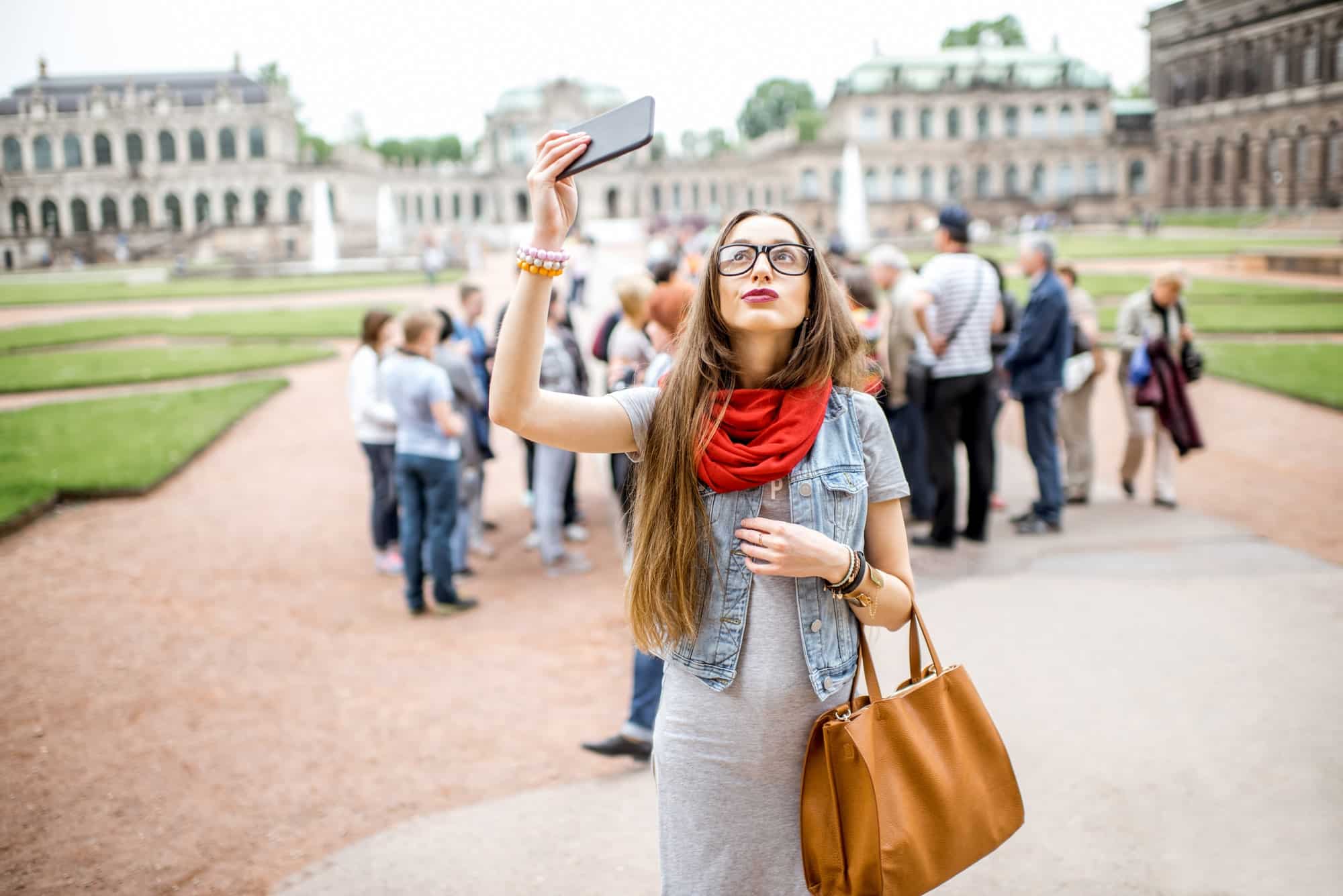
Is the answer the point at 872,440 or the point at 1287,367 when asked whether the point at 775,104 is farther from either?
the point at 872,440

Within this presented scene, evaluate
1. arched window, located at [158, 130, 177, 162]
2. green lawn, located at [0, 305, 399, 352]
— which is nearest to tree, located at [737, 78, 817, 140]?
arched window, located at [158, 130, 177, 162]

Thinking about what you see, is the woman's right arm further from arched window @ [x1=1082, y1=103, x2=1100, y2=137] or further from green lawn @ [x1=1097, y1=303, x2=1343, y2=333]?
arched window @ [x1=1082, y1=103, x2=1100, y2=137]

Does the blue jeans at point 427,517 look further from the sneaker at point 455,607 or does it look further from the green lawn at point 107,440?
the green lawn at point 107,440

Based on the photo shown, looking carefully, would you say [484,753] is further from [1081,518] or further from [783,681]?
[1081,518]

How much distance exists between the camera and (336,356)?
59.4ft

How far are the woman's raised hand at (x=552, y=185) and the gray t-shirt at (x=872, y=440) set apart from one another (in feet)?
Answer: 1.38

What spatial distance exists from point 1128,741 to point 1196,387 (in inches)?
385

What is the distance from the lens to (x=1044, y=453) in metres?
7.14

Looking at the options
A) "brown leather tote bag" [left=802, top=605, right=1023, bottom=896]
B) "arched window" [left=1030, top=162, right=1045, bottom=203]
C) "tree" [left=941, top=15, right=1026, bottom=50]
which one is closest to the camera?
"brown leather tote bag" [left=802, top=605, right=1023, bottom=896]

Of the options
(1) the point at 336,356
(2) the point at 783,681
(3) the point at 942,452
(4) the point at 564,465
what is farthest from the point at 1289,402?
(1) the point at 336,356

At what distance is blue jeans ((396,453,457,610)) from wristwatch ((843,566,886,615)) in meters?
4.36

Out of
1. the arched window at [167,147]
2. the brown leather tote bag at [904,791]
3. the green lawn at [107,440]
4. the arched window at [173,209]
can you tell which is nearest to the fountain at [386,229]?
the arched window at [167,147]

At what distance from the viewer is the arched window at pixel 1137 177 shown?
7394cm

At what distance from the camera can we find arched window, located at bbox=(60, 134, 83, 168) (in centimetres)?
4559
